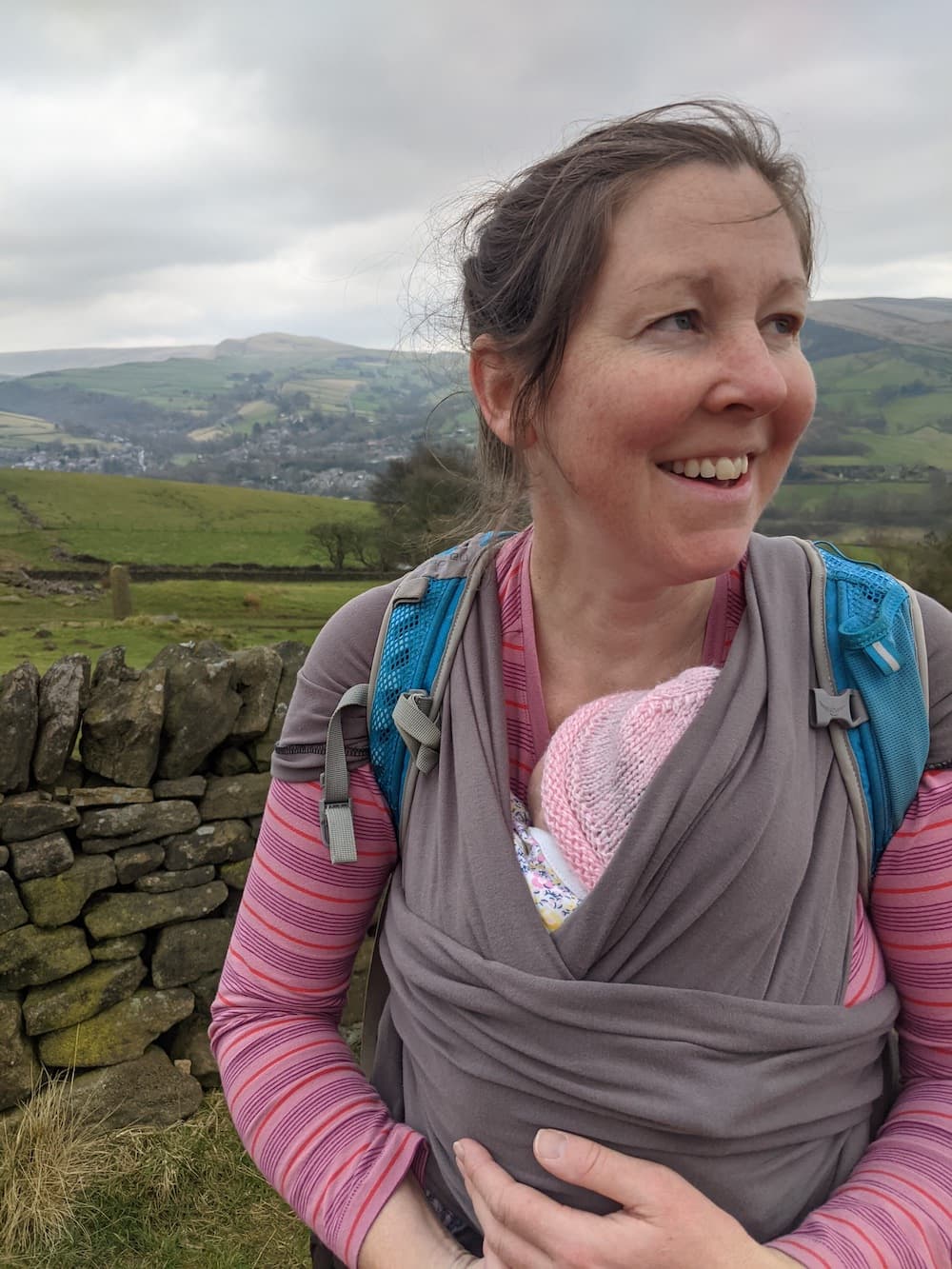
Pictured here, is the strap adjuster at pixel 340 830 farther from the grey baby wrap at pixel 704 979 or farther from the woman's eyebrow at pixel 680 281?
the woman's eyebrow at pixel 680 281

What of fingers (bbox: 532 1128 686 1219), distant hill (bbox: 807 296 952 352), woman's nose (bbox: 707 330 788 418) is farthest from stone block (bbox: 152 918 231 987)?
distant hill (bbox: 807 296 952 352)

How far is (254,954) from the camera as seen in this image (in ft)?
5.20

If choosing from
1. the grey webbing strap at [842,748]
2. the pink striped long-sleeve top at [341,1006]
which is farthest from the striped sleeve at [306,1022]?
the grey webbing strap at [842,748]

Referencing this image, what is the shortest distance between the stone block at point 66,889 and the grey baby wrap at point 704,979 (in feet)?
11.3

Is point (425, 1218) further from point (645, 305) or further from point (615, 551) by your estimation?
point (645, 305)

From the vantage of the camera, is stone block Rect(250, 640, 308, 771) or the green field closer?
stone block Rect(250, 640, 308, 771)

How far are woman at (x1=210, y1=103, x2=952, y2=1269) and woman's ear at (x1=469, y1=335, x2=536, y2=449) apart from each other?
0.03 m

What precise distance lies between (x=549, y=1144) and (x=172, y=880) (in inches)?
144

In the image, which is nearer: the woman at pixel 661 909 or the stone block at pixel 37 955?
the woman at pixel 661 909

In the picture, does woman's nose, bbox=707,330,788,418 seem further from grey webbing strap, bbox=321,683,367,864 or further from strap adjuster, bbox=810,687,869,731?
grey webbing strap, bbox=321,683,367,864

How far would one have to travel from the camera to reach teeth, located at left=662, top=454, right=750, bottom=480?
1302 mm

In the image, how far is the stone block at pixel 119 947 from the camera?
14.2 ft

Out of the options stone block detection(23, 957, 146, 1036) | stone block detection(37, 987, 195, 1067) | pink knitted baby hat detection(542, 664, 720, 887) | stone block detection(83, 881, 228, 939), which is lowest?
stone block detection(37, 987, 195, 1067)

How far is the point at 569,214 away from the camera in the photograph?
1330 millimetres
